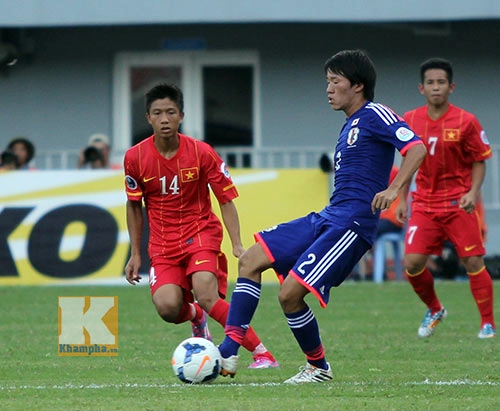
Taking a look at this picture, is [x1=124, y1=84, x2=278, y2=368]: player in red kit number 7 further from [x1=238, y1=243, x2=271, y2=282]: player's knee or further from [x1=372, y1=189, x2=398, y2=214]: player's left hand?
[x1=372, y1=189, x2=398, y2=214]: player's left hand

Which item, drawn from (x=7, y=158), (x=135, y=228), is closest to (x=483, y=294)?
(x=135, y=228)

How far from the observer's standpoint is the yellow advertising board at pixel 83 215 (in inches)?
631

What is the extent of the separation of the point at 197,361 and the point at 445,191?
12.9 feet

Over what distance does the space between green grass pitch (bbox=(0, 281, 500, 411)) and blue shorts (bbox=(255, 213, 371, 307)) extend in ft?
2.08

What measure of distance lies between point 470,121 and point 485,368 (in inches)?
113

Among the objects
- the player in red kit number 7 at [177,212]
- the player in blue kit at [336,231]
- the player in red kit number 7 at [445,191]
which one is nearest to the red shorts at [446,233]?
the player in red kit number 7 at [445,191]

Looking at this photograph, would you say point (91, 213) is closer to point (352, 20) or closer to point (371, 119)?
point (352, 20)

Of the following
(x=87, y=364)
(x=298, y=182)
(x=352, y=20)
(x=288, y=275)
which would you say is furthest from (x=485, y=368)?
(x=352, y=20)

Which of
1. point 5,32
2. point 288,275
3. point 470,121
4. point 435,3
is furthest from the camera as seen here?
point 5,32

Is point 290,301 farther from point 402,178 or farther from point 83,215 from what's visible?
point 83,215

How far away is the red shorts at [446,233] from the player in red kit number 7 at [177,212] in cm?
243

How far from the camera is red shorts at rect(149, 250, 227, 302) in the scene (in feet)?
28.6

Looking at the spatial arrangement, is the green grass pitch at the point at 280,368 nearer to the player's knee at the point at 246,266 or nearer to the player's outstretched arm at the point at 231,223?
the player's knee at the point at 246,266

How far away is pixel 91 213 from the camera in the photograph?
16.2 metres
